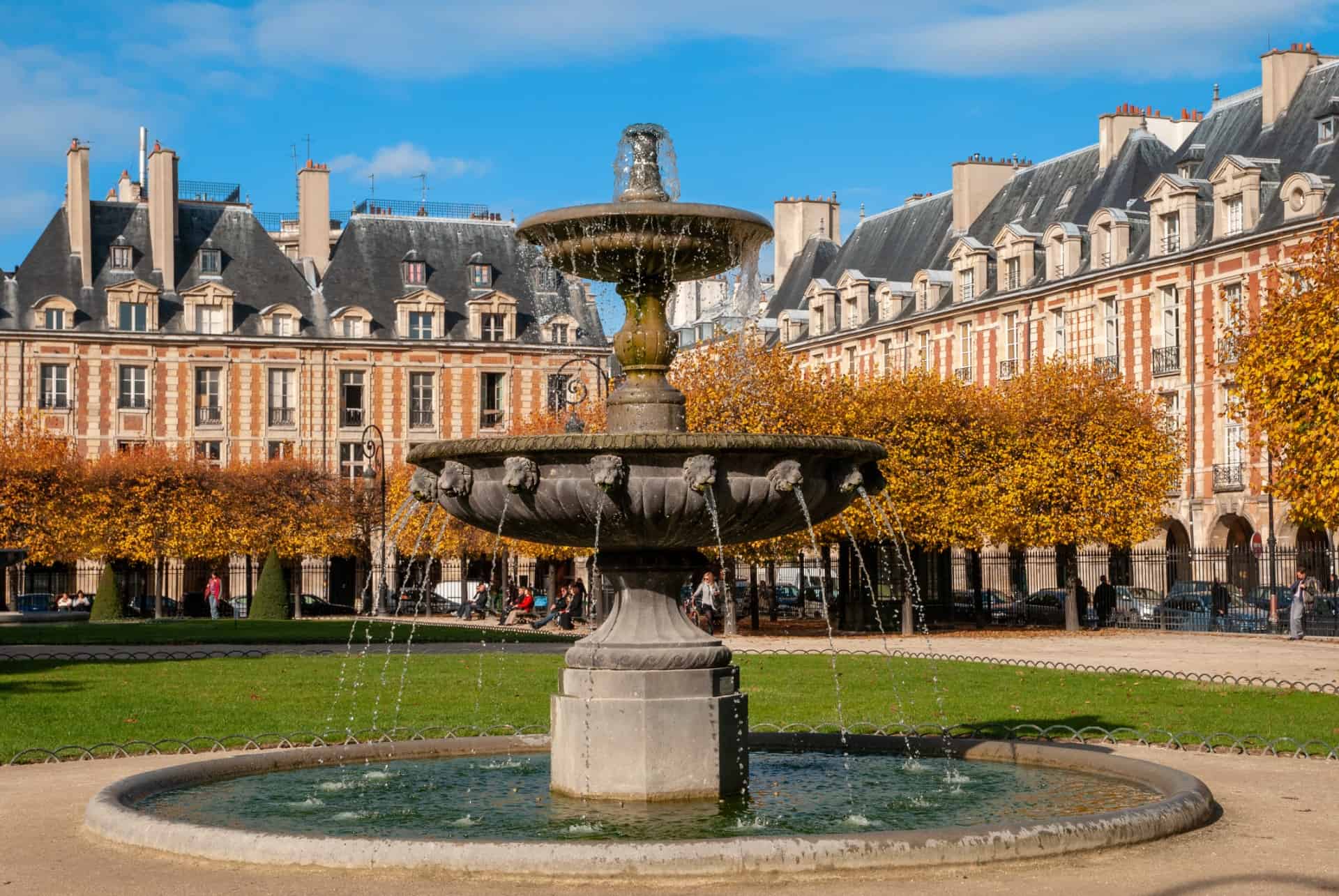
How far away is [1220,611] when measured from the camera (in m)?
36.6

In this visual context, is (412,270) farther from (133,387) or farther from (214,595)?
(214,595)

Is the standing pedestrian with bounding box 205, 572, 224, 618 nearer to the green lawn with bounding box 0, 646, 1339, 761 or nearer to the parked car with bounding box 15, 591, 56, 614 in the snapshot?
the parked car with bounding box 15, 591, 56, 614

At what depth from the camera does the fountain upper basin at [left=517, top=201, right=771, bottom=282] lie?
9.84m

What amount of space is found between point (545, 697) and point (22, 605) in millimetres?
35710

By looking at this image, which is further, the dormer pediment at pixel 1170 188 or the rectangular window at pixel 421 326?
the rectangular window at pixel 421 326

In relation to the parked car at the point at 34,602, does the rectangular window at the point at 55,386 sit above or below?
above

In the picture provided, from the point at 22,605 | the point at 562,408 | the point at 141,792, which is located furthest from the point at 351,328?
the point at 141,792

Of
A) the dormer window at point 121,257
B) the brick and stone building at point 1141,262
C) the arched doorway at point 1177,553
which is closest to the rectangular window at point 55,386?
the dormer window at point 121,257

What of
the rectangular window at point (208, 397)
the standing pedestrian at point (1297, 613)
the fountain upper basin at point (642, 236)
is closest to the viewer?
the fountain upper basin at point (642, 236)

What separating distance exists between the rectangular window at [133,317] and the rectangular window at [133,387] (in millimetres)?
1375

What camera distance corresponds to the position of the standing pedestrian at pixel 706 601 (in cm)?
3291

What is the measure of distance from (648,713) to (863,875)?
2.24 meters

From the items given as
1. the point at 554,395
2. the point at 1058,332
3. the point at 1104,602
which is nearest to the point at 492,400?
the point at 554,395

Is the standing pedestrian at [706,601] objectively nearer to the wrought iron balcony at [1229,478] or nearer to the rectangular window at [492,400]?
the wrought iron balcony at [1229,478]
